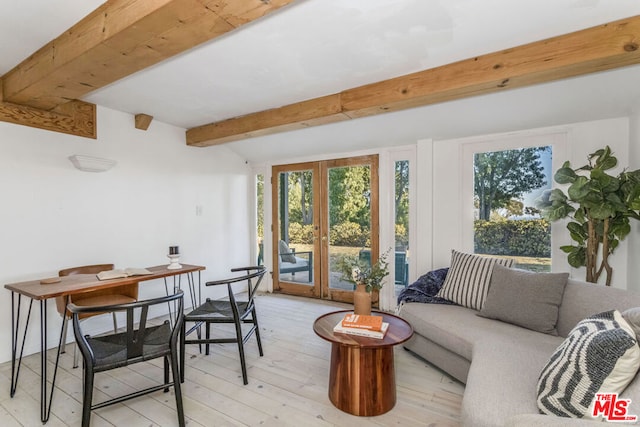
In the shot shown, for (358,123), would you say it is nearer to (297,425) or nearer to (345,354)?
(345,354)

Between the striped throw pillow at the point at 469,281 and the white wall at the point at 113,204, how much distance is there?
3195mm

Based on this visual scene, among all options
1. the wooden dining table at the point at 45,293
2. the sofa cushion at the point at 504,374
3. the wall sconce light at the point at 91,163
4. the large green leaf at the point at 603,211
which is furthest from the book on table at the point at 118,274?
the large green leaf at the point at 603,211

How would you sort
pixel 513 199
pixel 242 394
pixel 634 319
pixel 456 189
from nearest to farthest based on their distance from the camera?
pixel 634 319
pixel 242 394
pixel 513 199
pixel 456 189

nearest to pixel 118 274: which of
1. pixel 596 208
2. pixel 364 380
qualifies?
pixel 364 380

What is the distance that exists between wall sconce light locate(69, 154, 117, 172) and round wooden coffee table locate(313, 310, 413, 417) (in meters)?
2.78

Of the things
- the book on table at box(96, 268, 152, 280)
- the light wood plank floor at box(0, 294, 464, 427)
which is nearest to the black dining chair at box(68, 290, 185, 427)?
the light wood plank floor at box(0, 294, 464, 427)

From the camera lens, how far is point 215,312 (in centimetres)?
250

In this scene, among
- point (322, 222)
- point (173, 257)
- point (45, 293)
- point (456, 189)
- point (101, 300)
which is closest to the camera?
point (45, 293)

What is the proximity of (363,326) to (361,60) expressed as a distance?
1.93 m

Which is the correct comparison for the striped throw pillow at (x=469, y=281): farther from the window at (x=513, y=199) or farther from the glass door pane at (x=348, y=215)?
the glass door pane at (x=348, y=215)

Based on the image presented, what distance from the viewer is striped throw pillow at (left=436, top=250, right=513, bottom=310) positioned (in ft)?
8.65

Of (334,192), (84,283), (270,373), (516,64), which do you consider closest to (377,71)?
(516,64)

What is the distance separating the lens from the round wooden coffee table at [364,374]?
1.95 m

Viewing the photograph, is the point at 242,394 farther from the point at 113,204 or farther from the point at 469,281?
the point at 113,204
